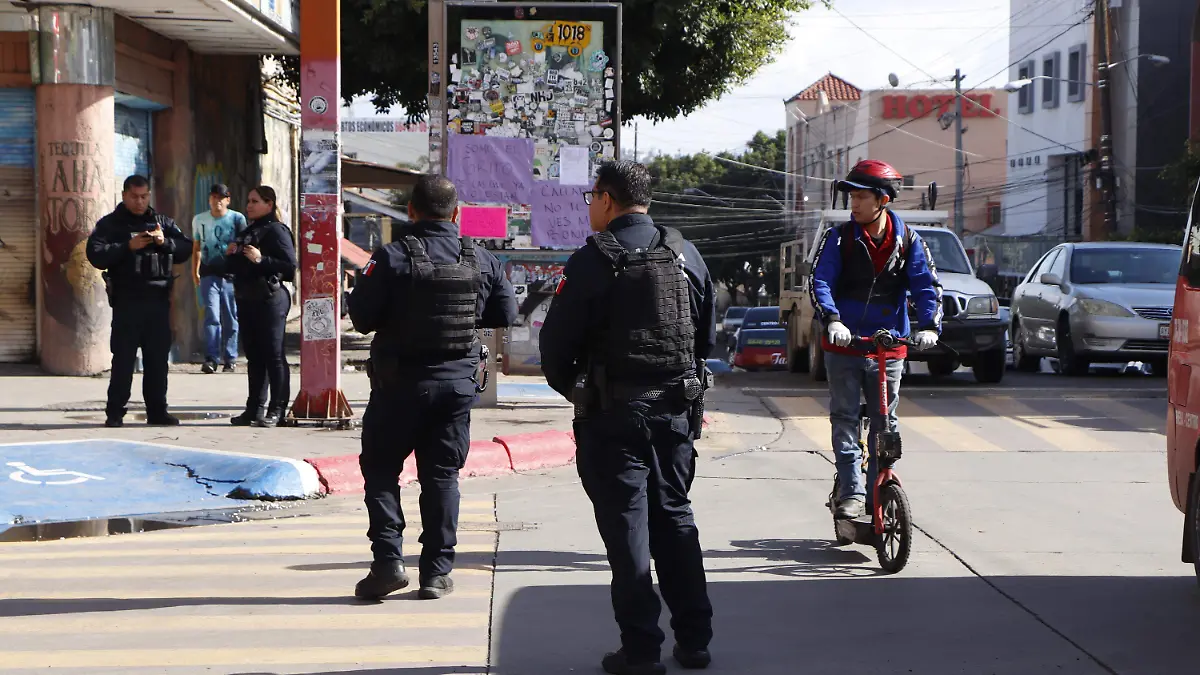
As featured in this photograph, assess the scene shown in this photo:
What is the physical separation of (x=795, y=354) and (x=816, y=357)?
166 cm

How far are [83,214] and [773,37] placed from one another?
14.4m

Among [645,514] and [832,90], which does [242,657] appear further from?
[832,90]

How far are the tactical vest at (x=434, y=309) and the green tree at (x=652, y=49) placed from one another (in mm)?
14525

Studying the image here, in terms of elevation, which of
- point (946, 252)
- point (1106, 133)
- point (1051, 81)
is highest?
point (1051, 81)

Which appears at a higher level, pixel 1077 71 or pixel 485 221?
pixel 1077 71

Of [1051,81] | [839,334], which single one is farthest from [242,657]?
[1051,81]

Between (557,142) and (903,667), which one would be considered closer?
(903,667)

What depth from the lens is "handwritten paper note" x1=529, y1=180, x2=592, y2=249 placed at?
12508mm

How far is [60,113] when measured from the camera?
13.9m

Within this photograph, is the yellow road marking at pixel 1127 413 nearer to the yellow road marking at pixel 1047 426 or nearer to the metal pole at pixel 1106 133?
the yellow road marking at pixel 1047 426

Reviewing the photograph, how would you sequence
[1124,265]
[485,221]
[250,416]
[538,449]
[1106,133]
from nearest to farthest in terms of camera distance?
[538,449]
[250,416]
[485,221]
[1124,265]
[1106,133]

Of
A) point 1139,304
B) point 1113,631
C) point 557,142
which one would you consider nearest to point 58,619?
point 1113,631

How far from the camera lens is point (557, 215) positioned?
12539 millimetres

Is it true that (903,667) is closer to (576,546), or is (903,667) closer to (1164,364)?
(576,546)
